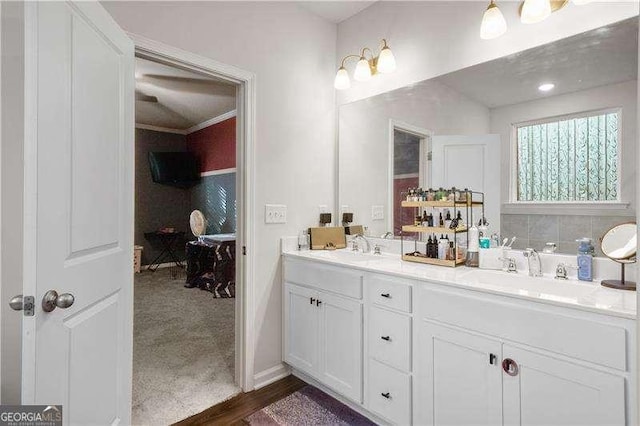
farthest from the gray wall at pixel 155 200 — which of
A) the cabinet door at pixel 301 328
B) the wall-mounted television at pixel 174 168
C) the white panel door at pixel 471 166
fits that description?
the white panel door at pixel 471 166

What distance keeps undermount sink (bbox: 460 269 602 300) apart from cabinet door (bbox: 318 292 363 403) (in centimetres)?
63

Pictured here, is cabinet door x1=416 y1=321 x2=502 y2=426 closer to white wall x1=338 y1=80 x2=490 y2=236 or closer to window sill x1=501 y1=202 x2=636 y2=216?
window sill x1=501 y1=202 x2=636 y2=216

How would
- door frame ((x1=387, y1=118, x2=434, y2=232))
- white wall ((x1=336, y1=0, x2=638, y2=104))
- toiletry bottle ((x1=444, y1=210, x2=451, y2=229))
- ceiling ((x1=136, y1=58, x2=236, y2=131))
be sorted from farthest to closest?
1. ceiling ((x1=136, y1=58, x2=236, y2=131))
2. door frame ((x1=387, y1=118, x2=434, y2=232))
3. toiletry bottle ((x1=444, y1=210, x2=451, y2=229))
4. white wall ((x1=336, y1=0, x2=638, y2=104))

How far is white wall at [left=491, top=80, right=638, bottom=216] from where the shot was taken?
56.0 inches

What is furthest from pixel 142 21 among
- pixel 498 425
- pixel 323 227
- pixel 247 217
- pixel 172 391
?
pixel 498 425

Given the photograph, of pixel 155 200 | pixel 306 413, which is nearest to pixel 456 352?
pixel 306 413

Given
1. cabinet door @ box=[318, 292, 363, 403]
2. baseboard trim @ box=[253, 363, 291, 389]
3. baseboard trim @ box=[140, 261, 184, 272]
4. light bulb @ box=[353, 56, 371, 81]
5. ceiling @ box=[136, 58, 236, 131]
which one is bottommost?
baseboard trim @ box=[253, 363, 291, 389]

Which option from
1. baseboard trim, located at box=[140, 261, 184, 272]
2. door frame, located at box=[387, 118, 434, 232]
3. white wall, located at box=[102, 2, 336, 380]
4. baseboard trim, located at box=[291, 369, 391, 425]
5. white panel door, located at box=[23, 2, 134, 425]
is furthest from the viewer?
baseboard trim, located at box=[140, 261, 184, 272]

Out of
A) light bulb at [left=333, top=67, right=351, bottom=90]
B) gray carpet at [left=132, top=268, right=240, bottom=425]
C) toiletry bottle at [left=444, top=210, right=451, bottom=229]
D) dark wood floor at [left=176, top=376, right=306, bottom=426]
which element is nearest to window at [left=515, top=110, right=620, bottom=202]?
toiletry bottle at [left=444, top=210, right=451, bottom=229]

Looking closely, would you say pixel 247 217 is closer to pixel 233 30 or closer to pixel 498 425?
pixel 233 30

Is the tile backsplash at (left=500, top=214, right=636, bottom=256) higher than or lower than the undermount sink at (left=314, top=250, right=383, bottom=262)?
higher

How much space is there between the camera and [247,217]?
2166 mm

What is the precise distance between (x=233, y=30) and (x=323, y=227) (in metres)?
1.46

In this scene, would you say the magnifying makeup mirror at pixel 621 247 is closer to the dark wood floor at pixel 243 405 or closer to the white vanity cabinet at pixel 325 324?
the white vanity cabinet at pixel 325 324
